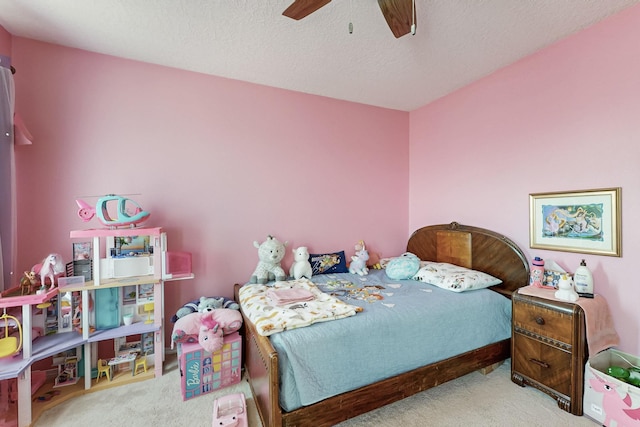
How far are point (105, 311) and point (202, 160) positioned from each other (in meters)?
1.41

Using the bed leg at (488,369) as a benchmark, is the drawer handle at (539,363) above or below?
above

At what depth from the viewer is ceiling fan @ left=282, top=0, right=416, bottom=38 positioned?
1295mm

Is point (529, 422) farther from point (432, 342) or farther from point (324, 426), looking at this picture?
point (324, 426)

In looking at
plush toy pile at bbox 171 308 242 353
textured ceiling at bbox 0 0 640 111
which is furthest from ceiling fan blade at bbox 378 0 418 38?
plush toy pile at bbox 171 308 242 353

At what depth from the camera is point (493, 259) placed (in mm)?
2418

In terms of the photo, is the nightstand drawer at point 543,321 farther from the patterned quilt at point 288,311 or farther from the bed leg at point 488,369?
the patterned quilt at point 288,311

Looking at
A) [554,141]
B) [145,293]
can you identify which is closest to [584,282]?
[554,141]

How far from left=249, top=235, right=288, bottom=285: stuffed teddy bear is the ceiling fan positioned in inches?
68.8

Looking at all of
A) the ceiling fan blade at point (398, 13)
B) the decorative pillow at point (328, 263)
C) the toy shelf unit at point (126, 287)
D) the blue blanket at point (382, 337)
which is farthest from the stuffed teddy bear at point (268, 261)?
the ceiling fan blade at point (398, 13)

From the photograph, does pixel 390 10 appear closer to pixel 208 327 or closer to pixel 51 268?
pixel 208 327

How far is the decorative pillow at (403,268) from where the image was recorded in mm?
2535

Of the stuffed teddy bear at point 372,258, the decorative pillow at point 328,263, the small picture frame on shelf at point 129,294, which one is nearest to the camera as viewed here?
the small picture frame on shelf at point 129,294

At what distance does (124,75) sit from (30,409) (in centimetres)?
240

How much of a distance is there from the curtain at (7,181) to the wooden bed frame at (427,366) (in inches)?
59.0
